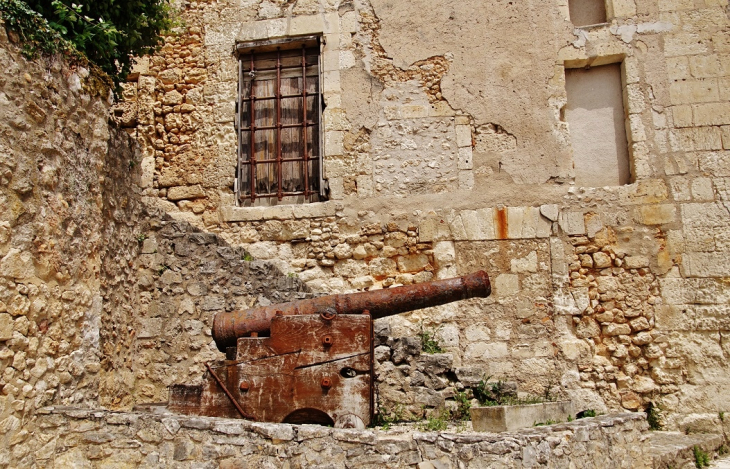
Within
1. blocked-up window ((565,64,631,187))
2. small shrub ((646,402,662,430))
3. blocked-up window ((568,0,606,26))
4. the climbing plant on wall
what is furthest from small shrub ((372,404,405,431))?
blocked-up window ((568,0,606,26))

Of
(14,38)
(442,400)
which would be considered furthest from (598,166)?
(14,38)

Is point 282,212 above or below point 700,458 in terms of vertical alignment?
above

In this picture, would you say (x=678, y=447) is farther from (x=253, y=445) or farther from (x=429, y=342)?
(x=253, y=445)

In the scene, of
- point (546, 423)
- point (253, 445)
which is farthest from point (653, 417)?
point (253, 445)

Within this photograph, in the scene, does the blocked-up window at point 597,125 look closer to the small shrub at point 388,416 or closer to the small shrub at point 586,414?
the small shrub at point 586,414

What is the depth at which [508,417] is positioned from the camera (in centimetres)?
449

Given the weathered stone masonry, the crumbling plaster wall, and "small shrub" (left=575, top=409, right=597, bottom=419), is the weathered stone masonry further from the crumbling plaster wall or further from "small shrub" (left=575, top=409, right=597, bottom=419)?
"small shrub" (left=575, top=409, right=597, bottom=419)

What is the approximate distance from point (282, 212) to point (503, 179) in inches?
92.5

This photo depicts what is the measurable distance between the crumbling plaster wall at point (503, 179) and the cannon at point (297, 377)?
5.87ft

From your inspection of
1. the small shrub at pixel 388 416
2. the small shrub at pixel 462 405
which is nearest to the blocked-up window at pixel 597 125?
the small shrub at pixel 462 405

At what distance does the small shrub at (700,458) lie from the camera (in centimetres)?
537

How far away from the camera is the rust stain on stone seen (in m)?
6.52

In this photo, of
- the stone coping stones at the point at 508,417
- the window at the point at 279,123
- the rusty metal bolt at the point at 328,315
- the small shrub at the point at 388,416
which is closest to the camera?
the rusty metal bolt at the point at 328,315

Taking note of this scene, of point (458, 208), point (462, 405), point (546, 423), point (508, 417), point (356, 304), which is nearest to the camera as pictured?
point (508, 417)
